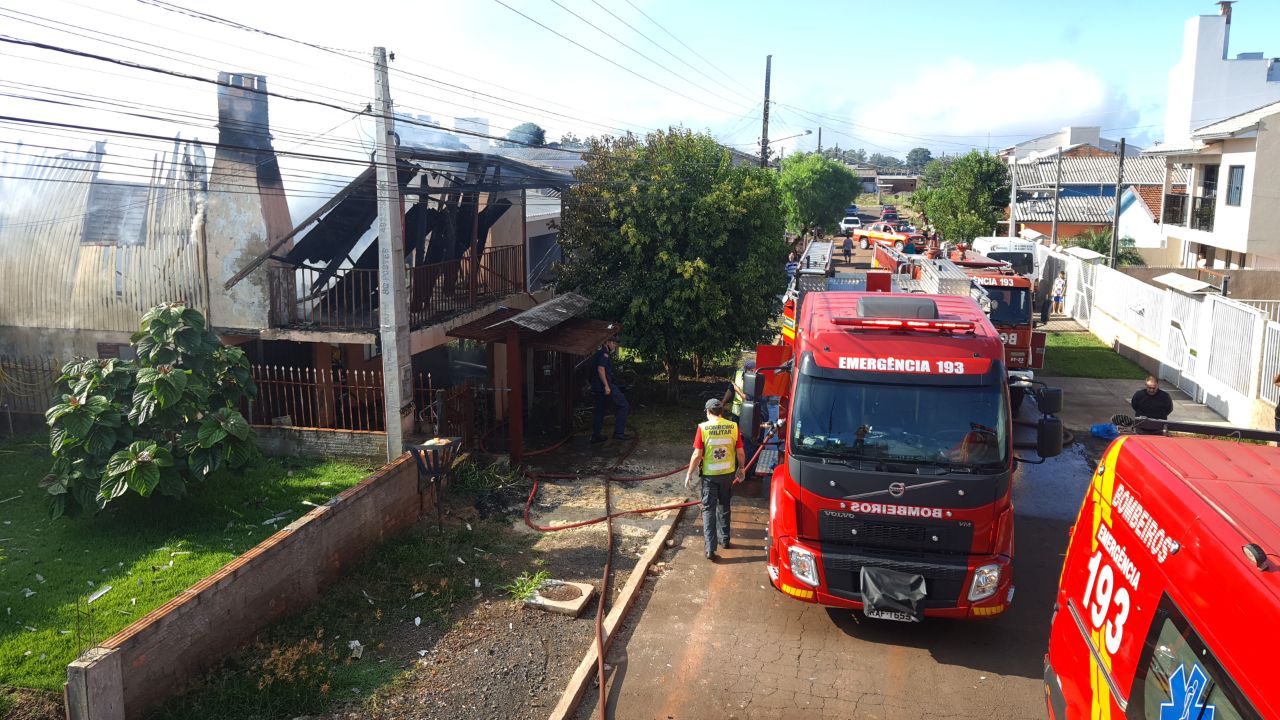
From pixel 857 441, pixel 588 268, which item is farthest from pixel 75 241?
pixel 857 441

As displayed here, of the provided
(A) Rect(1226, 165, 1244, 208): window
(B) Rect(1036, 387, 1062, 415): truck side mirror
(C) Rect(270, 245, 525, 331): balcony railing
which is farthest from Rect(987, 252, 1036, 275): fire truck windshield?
(B) Rect(1036, 387, 1062, 415): truck side mirror

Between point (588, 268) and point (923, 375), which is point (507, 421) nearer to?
point (588, 268)

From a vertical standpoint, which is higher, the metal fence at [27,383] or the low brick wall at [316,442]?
the metal fence at [27,383]

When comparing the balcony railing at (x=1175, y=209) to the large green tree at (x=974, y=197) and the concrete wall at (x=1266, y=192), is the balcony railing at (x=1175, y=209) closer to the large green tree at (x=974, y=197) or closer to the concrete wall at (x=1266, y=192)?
the concrete wall at (x=1266, y=192)

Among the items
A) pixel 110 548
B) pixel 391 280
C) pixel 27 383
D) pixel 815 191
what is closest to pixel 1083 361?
pixel 391 280

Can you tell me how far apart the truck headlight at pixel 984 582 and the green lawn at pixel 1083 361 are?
14150 mm

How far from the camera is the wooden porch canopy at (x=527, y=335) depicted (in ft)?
41.0

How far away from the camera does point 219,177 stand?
12641mm

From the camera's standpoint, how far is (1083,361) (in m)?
21.4

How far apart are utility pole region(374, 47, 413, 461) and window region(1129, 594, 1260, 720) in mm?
8831

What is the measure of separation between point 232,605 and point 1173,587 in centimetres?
662

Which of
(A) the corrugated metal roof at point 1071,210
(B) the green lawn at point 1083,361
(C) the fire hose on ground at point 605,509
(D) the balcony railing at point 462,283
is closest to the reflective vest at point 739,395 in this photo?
(C) the fire hose on ground at point 605,509

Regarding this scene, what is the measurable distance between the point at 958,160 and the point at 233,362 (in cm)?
3864

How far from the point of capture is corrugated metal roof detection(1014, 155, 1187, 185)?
52263 mm
